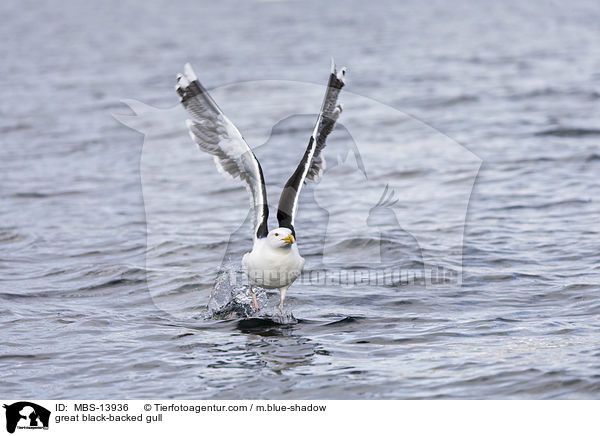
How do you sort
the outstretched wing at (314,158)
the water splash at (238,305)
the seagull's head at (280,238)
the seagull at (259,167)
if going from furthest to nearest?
the water splash at (238,305) < the outstretched wing at (314,158) < the seagull at (259,167) < the seagull's head at (280,238)

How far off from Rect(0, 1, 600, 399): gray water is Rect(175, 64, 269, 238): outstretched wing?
5.05 feet

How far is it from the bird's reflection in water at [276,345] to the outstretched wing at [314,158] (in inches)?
45.1

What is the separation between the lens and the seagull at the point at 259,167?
9297mm

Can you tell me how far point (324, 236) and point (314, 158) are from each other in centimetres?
384

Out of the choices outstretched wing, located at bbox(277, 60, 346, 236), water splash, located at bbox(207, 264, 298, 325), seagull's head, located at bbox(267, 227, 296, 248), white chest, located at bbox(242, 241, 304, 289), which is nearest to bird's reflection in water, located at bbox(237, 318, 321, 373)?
water splash, located at bbox(207, 264, 298, 325)

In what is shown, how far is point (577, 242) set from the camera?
1262 cm

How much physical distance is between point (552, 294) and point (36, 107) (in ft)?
70.5
